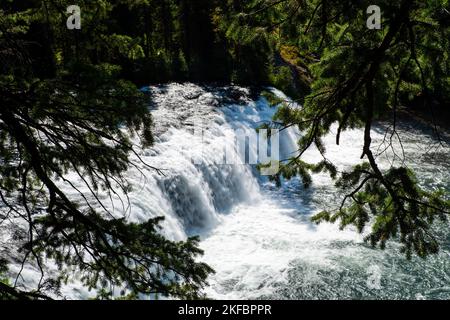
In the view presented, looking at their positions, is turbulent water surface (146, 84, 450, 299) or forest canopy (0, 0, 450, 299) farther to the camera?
turbulent water surface (146, 84, 450, 299)

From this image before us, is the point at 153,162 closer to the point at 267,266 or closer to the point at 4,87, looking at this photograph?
the point at 267,266

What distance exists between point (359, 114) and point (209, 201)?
8373 millimetres

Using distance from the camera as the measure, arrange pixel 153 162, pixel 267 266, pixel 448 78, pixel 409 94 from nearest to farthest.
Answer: pixel 448 78 → pixel 409 94 → pixel 267 266 → pixel 153 162

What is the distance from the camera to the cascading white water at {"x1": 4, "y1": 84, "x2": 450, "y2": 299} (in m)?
9.27

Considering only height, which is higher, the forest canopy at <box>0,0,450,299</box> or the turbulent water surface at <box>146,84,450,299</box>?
the forest canopy at <box>0,0,450,299</box>

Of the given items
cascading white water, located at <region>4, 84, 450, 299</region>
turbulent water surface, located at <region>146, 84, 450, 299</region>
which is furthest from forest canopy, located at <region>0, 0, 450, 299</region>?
cascading white water, located at <region>4, 84, 450, 299</region>

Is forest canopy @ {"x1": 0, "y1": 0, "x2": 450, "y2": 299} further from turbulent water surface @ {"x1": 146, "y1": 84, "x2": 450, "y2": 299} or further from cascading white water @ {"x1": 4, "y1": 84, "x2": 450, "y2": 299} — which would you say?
cascading white water @ {"x1": 4, "y1": 84, "x2": 450, "y2": 299}

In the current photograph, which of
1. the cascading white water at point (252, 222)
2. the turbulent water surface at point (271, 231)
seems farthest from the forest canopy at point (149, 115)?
the cascading white water at point (252, 222)

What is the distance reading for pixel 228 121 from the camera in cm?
1744

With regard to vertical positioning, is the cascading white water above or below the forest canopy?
below

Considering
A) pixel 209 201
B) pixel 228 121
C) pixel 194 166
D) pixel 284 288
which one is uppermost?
pixel 228 121

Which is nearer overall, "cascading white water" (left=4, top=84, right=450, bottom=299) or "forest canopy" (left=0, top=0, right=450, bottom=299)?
"forest canopy" (left=0, top=0, right=450, bottom=299)

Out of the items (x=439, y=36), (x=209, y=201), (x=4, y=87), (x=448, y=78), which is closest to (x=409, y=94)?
(x=448, y=78)

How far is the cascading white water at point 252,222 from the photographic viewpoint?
9.27 meters
